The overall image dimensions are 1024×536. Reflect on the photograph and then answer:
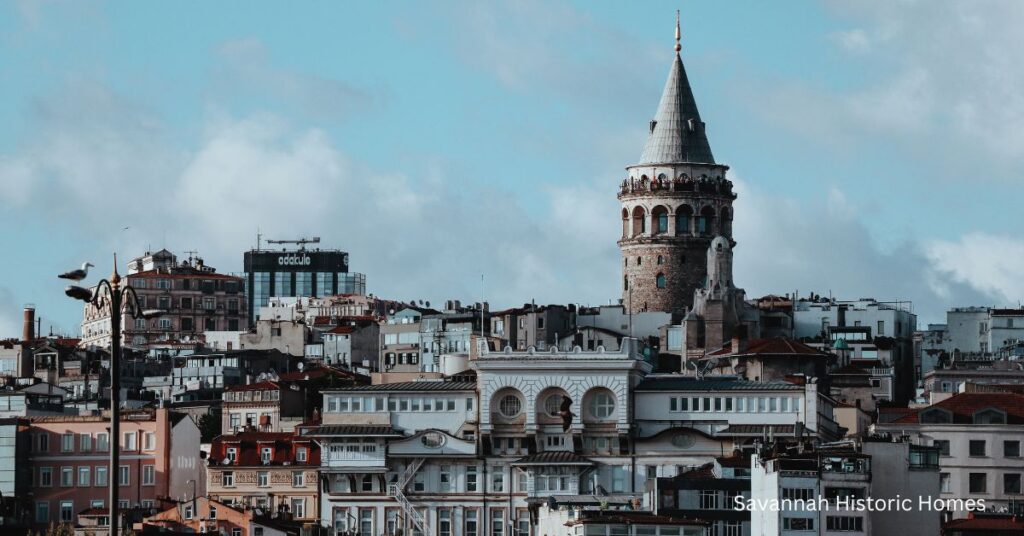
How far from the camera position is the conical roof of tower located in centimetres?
14988

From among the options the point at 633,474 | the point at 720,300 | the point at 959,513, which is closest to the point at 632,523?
the point at 959,513

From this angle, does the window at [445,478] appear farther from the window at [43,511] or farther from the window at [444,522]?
the window at [43,511]

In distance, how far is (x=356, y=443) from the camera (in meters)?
104

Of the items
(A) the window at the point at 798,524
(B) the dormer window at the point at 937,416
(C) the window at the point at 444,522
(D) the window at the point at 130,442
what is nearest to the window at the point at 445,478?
(C) the window at the point at 444,522

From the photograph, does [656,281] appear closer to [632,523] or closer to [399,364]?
[399,364]

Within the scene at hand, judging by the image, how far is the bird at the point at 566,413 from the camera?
10569cm

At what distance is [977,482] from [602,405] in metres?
15.8

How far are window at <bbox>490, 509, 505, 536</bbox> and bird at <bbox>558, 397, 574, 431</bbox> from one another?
457 centimetres

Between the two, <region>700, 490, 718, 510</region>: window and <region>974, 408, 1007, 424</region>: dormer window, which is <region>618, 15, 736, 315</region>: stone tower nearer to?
<region>974, 408, 1007, 424</region>: dormer window

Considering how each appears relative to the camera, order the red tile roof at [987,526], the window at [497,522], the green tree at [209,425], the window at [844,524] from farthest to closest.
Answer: the green tree at [209,425] < the window at [497,522] < the red tile roof at [987,526] < the window at [844,524]

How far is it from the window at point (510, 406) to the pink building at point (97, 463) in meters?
11.9

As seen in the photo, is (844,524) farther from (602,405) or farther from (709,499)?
(602,405)

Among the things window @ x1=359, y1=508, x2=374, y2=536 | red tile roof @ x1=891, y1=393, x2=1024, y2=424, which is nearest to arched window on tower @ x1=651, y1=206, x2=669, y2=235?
red tile roof @ x1=891, y1=393, x2=1024, y2=424

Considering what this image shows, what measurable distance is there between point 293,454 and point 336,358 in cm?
4800
